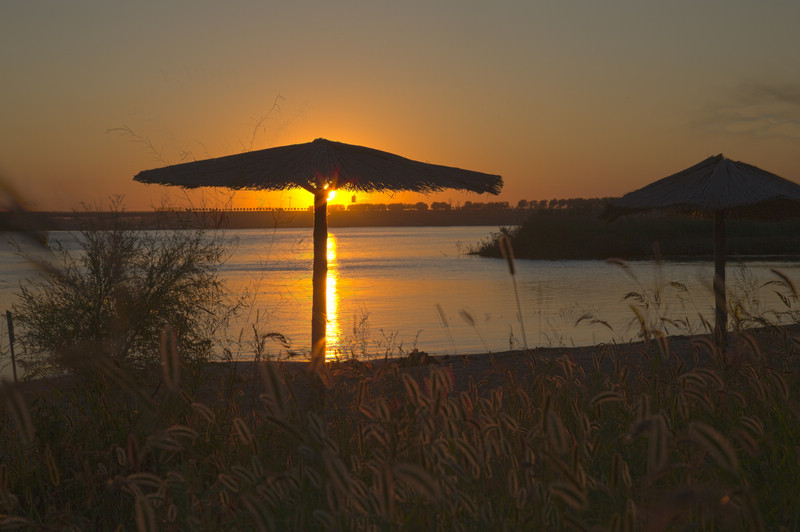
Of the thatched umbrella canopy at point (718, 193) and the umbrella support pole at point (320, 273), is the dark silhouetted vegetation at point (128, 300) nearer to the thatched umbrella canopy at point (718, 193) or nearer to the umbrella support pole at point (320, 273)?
the umbrella support pole at point (320, 273)

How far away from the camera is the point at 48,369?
29.3 ft

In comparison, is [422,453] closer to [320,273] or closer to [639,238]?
[320,273]

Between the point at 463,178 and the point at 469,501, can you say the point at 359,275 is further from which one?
the point at 469,501

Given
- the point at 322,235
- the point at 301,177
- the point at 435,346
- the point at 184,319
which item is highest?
the point at 301,177

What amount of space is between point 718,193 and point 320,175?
618 cm

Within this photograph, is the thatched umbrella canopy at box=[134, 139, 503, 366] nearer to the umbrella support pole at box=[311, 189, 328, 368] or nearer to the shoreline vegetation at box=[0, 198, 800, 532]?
the umbrella support pole at box=[311, 189, 328, 368]

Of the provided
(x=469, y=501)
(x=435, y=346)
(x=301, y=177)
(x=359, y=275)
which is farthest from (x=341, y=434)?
(x=359, y=275)

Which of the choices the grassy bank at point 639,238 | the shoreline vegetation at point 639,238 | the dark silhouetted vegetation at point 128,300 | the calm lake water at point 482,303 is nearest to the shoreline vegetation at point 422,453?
the calm lake water at point 482,303

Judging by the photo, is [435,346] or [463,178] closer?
[463,178]

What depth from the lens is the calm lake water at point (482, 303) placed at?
15.4m

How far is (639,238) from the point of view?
52.3 meters

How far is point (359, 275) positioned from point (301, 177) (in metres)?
34.6

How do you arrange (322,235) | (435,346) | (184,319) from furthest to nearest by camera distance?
(435,346)
(184,319)
(322,235)

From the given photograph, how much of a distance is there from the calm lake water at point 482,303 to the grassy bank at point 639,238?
8142mm
